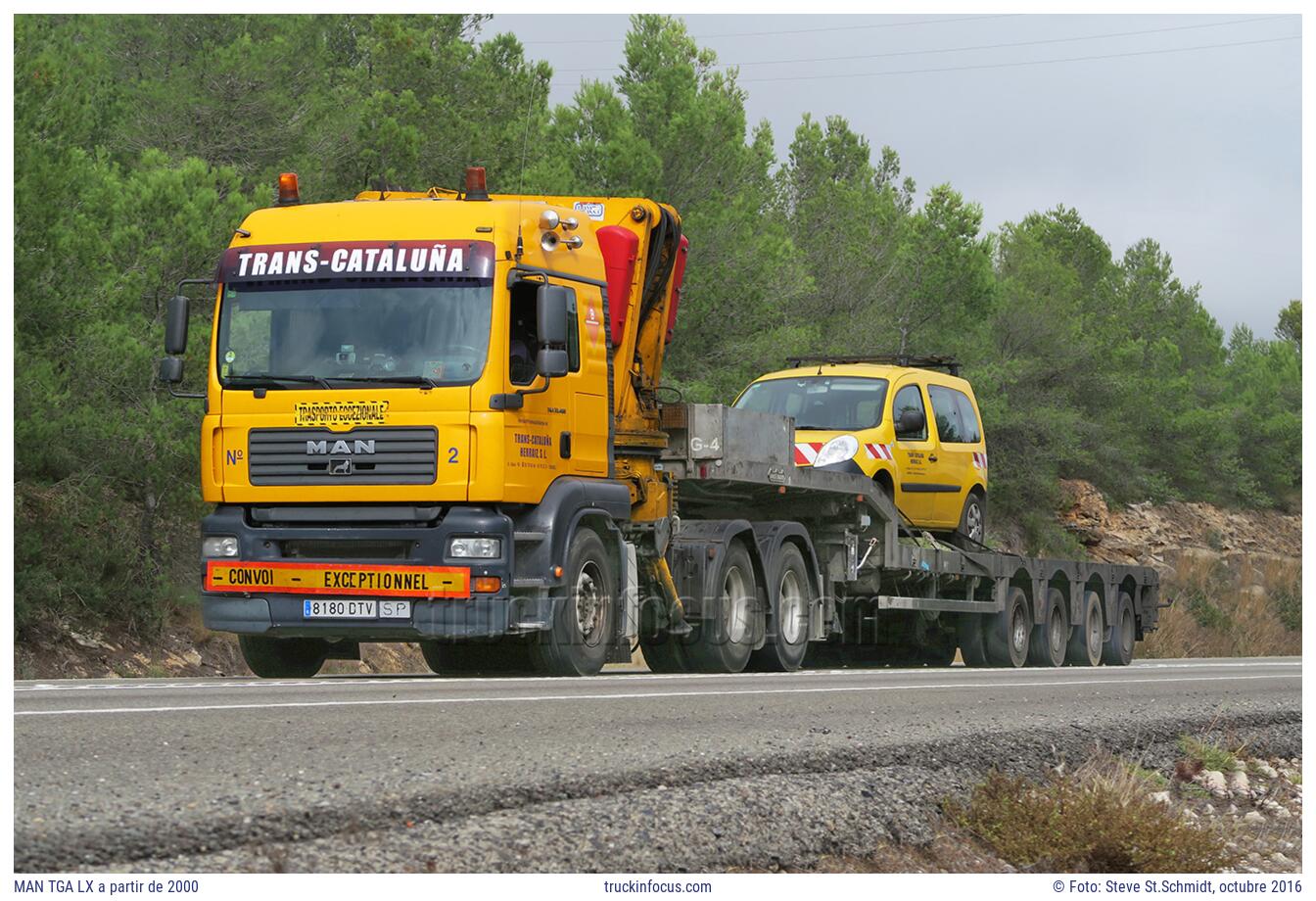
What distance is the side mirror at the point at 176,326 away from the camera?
1323 cm

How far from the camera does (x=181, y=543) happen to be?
2269cm

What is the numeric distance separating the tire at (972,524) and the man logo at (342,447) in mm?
8783

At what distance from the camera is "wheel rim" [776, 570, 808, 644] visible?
1603 centimetres

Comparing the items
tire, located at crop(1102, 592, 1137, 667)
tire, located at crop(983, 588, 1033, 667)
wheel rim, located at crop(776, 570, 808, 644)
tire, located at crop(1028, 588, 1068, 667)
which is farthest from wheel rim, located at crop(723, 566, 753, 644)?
tire, located at crop(1102, 592, 1137, 667)

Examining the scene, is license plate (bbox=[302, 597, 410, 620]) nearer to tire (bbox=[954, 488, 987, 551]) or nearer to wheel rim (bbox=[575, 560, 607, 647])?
wheel rim (bbox=[575, 560, 607, 647])

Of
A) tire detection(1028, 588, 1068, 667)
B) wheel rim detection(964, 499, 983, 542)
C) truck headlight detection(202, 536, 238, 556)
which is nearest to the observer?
truck headlight detection(202, 536, 238, 556)

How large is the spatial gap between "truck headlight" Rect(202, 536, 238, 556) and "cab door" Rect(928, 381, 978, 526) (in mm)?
8178

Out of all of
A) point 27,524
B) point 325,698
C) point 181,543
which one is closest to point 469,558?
point 325,698

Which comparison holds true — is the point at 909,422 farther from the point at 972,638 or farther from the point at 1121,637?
the point at 1121,637

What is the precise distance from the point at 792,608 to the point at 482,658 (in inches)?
116

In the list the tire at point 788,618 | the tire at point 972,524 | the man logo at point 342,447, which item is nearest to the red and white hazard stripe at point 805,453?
the tire at point 788,618

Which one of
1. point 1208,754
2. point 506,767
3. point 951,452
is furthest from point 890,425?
point 506,767

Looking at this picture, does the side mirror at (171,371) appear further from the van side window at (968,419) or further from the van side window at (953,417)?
the van side window at (968,419)

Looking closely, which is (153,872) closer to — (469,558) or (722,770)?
(722,770)
